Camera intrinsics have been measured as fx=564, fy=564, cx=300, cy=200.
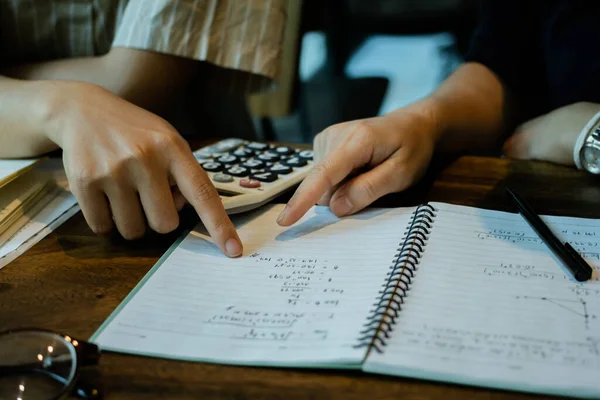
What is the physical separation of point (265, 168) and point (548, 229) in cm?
32

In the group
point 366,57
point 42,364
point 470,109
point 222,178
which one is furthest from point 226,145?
point 366,57

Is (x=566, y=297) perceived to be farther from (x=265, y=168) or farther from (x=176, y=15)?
(x=176, y=15)

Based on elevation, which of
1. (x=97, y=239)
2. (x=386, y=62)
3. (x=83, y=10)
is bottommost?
(x=386, y=62)

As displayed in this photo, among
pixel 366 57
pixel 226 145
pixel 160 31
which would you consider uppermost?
pixel 160 31

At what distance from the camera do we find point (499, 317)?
397 mm

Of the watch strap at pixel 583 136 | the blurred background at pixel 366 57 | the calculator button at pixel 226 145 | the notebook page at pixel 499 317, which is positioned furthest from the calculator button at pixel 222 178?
the blurred background at pixel 366 57

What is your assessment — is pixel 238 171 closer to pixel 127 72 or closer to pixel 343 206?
pixel 343 206

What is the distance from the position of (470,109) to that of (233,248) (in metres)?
0.47

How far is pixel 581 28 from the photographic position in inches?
30.9

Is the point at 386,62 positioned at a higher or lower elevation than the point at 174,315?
lower

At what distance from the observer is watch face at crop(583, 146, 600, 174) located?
0.67 metres

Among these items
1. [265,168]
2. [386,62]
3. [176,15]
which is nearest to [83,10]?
[176,15]

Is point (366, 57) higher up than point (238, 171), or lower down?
lower down

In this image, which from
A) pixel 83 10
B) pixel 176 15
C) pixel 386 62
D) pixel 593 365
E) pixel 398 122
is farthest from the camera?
pixel 386 62
